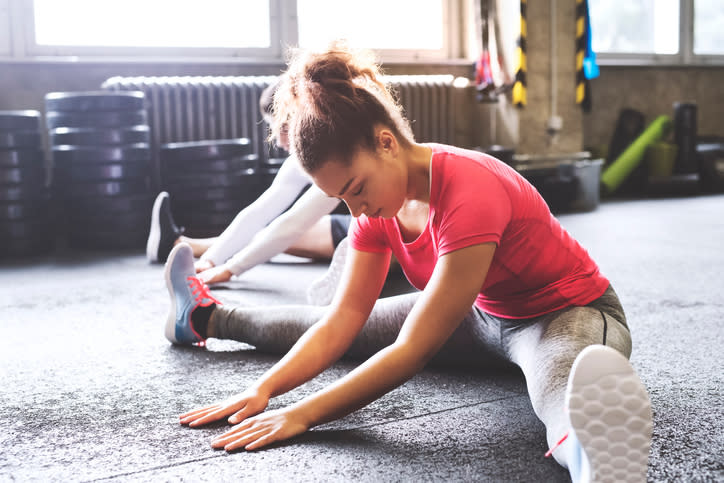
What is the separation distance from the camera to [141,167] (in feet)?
11.6

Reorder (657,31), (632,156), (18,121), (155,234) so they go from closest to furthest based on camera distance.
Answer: (155,234)
(18,121)
(632,156)
(657,31)

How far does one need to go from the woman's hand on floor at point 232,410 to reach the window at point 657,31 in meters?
5.41

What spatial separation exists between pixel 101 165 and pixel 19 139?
0.37 metres

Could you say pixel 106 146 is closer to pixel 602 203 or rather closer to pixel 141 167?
pixel 141 167

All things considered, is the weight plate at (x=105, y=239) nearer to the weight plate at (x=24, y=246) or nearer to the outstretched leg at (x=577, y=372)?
the weight plate at (x=24, y=246)

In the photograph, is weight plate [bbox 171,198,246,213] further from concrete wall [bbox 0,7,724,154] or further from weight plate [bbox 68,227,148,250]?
concrete wall [bbox 0,7,724,154]

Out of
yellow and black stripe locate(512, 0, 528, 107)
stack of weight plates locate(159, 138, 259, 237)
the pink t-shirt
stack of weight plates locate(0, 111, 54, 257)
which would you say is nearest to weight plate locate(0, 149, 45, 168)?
stack of weight plates locate(0, 111, 54, 257)

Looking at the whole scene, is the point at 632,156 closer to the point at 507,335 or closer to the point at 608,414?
the point at 507,335

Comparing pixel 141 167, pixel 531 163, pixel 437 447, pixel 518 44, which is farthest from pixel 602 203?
pixel 437 447

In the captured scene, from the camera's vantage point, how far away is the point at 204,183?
359 cm

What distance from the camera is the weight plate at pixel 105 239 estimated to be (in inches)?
138

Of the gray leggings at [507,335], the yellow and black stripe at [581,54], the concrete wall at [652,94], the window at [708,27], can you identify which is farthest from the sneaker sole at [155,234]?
the window at [708,27]

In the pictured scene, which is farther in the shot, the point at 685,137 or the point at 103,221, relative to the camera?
the point at 685,137

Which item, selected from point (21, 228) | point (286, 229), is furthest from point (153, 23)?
point (286, 229)
